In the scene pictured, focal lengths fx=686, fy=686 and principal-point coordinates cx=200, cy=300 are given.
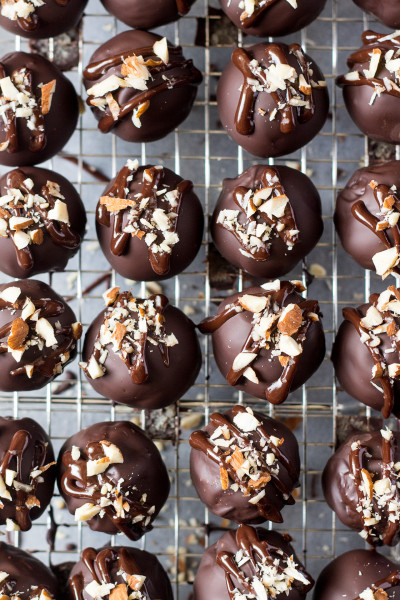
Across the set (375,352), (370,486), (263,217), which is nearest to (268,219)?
(263,217)

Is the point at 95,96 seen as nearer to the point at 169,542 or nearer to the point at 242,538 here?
the point at 242,538

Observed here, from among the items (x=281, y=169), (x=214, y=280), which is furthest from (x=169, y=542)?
(x=281, y=169)

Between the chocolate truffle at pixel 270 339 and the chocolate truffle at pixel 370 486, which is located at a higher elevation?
the chocolate truffle at pixel 270 339

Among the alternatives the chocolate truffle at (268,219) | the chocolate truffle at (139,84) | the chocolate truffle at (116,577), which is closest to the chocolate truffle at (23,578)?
the chocolate truffle at (116,577)

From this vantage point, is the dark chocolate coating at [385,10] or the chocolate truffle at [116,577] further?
the dark chocolate coating at [385,10]

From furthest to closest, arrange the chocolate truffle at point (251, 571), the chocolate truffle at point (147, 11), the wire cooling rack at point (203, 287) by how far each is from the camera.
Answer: the wire cooling rack at point (203, 287) → the chocolate truffle at point (147, 11) → the chocolate truffle at point (251, 571)

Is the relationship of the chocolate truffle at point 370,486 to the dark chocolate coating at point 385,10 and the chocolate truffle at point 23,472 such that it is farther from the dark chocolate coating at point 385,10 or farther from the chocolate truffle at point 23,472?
the dark chocolate coating at point 385,10

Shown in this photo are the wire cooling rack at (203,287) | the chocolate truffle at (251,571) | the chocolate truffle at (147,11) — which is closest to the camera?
the chocolate truffle at (251,571)
